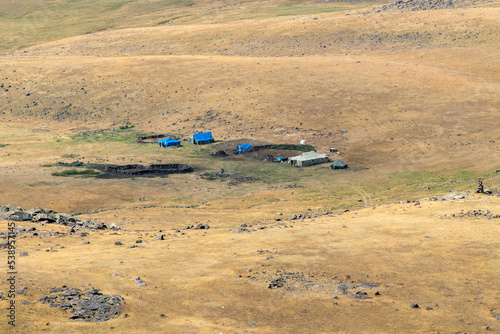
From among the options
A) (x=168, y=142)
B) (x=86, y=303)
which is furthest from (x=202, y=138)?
(x=86, y=303)

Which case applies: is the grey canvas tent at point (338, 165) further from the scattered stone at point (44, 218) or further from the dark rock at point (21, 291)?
the dark rock at point (21, 291)

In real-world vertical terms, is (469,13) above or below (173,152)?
above

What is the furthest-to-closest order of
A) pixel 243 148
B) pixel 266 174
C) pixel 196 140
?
pixel 196 140 < pixel 243 148 < pixel 266 174

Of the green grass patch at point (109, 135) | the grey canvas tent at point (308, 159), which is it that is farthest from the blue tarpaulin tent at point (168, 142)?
the grey canvas tent at point (308, 159)

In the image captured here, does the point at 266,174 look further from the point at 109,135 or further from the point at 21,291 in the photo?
the point at 21,291

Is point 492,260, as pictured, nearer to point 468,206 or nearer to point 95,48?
point 468,206

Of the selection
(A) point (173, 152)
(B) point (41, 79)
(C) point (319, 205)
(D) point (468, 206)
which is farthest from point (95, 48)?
(D) point (468, 206)
